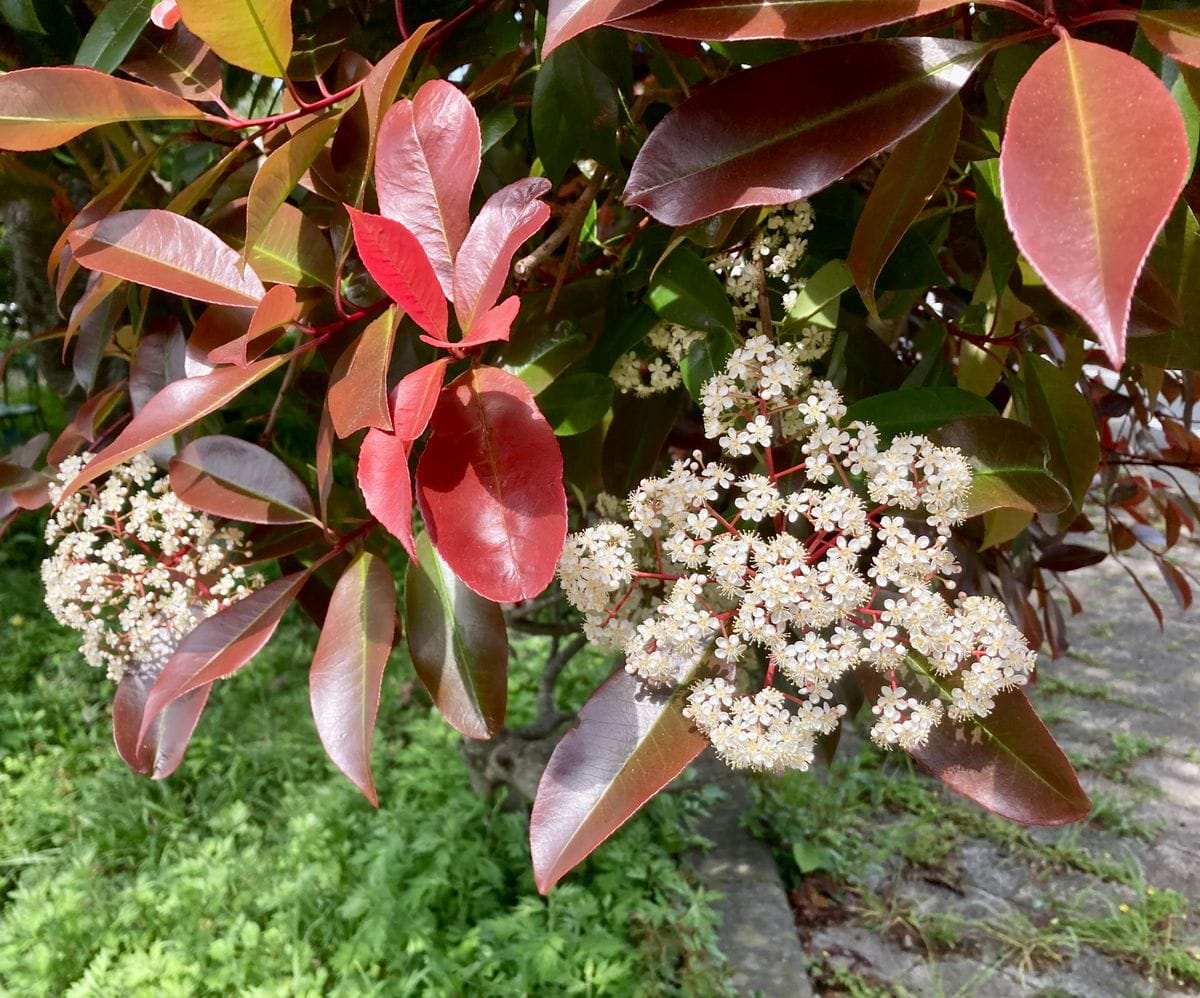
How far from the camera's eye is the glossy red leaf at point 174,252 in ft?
1.78

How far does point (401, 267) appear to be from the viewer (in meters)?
0.42

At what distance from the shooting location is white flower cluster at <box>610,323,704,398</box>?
2.02ft

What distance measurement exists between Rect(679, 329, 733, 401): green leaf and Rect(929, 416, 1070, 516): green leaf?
0.15 meters

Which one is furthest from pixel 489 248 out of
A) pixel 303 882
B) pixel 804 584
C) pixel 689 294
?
pixel 303 882

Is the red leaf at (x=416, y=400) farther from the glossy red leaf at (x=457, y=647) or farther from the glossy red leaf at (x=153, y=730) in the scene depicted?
the glossy red leaf at (x=153, y=730)

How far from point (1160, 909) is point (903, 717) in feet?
5.48

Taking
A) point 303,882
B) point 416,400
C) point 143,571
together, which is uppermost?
point 416,400

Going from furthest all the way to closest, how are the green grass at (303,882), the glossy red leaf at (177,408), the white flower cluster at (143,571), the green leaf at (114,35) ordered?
the green grass at (303,882) < the white flower cluster at (143,571) < the green leaf at (114,35) < the glossy red leaf at (177,408)

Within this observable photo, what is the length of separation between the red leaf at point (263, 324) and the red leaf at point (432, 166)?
0.08 m

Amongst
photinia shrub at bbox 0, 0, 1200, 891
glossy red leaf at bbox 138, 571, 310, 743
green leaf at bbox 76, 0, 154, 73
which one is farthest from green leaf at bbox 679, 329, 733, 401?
green leaf at bbox 76, 0, 154, 73

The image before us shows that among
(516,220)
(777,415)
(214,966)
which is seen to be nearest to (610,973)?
(214,966)

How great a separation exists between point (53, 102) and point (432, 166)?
0.25 metres

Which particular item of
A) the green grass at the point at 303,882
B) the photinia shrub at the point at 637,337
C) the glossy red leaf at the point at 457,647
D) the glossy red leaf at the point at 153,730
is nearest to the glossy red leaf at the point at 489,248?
the photinia shrub at the point at 637,337

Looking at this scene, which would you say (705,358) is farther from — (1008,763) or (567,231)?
(1008,763)
